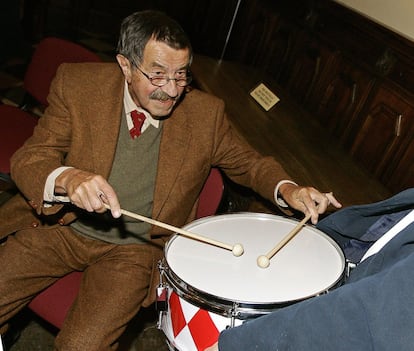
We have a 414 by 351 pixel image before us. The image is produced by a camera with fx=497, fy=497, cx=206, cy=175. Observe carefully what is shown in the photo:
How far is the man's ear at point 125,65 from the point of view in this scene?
1.95 meters

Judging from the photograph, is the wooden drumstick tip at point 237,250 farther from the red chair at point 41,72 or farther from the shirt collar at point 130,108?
the red chair at point 41,72

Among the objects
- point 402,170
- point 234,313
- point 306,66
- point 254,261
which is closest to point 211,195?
point 254,261

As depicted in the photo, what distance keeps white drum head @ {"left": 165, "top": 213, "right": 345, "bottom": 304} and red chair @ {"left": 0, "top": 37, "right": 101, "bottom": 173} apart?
55.5 inches

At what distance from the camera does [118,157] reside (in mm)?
2002

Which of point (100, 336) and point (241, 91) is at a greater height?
point (241, 91)

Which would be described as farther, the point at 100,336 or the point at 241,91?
the point at 241,91

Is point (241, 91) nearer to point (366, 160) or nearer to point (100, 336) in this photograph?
point (366, 160)

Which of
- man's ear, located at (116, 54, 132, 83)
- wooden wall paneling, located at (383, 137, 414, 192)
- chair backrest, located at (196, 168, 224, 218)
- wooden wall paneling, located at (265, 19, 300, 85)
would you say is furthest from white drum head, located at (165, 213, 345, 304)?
wooden wall paneling, located at (265, 19, 300, 85)

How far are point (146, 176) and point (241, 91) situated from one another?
62.4 inches

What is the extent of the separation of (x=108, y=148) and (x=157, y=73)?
0.36 metres

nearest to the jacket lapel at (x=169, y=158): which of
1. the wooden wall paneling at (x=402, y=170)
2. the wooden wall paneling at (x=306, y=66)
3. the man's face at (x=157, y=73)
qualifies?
the man's face at (x=157, y=73)

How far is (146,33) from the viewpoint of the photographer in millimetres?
1859

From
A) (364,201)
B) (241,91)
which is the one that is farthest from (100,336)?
(241,91)

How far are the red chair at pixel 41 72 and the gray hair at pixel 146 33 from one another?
2.95 feet
